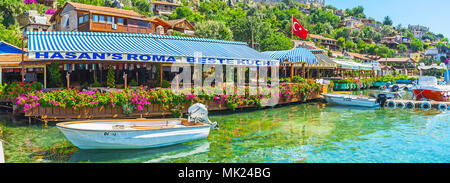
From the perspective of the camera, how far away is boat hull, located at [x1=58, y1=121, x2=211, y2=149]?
1214cm

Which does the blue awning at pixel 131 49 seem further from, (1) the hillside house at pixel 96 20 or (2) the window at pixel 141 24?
(2) the window at pixel 141 24

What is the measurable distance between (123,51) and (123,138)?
829 centimetres

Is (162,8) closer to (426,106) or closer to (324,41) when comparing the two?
(324,41)

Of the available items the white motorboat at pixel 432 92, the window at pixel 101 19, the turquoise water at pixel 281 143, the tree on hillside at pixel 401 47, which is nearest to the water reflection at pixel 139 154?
the turquoise water at pixel 281 143

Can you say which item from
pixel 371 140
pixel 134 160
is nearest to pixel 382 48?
pixel 371 140

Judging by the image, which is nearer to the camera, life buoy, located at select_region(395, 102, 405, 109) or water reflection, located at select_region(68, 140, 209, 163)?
water reflection, located at select_region(68, 140, 209, 163)

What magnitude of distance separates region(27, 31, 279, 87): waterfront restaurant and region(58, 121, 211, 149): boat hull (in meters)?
6.78

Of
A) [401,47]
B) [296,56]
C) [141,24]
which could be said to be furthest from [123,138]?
[401,47]

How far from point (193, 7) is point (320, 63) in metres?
90.5

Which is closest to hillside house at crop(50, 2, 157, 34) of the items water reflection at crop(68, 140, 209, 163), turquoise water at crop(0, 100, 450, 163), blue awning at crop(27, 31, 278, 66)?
blue awning at crop(27, 31, 278, 66)

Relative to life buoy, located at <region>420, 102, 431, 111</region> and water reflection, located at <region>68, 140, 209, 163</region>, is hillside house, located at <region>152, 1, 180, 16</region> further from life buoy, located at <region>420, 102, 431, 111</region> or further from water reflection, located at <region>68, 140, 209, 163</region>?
water reflection, located at <region>68, 140, 209, 163</region>

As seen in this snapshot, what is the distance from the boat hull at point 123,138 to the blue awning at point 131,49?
6.79 meters

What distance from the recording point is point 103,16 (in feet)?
121
